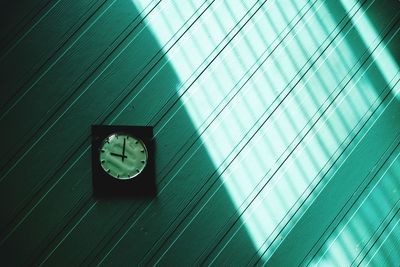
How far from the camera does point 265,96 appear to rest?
131 inches

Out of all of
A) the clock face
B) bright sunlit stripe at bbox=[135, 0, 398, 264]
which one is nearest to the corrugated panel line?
bright sunlit stripe at bbox=[135, 0, 398, 264]

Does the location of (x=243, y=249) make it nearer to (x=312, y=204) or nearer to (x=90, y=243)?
(x=312, y=204)

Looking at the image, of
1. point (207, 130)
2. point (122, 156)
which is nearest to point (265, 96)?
point (207, 130)

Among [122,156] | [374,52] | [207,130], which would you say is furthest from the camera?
[374,52]

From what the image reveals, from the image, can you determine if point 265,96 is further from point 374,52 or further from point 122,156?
point 122,156

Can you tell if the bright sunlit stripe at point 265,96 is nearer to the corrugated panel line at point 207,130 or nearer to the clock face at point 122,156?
the corrugated panel line at point 207,130

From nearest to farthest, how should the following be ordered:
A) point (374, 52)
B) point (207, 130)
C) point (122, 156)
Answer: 1. point (122, 156)
2. point (207, 130)
3. point (374, 52)

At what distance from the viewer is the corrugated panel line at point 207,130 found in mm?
3037

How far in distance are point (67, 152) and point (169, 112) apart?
2.21ft

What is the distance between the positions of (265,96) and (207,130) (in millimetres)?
455

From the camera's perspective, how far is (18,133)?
3053 mm

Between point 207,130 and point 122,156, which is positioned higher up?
point 207,130

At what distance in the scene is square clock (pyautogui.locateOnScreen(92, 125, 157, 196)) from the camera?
306cm

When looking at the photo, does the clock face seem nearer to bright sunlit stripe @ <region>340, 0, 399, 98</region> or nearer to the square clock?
the square clock
